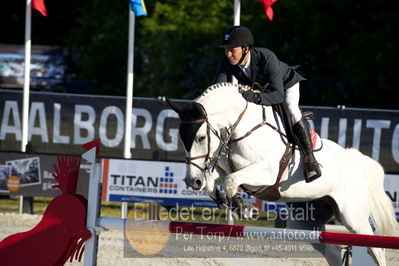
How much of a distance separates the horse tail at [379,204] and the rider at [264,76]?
3.27 ft

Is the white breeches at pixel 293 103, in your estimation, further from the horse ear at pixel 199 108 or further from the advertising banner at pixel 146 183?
the advertising banner at pixel 146 183

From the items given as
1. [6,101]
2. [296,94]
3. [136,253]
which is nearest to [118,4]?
[6,101]

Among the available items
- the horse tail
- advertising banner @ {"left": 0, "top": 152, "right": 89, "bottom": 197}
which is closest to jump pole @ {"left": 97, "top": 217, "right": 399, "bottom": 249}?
the horse tail

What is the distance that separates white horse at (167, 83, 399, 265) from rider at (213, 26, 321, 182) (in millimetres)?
140

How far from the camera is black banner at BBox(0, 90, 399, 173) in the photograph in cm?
1020

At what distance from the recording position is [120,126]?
10.7 metres

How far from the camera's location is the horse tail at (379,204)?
21.4ft

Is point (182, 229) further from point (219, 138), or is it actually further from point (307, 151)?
point (307, 151)

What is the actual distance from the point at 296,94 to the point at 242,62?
650mm

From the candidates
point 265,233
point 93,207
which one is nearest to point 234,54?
point 265,233

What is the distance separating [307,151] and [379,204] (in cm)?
122

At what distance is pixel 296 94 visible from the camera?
237 inches

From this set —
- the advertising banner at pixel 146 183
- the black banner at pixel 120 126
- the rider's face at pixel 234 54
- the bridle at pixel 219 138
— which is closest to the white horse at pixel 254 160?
the bridle at pixel 219 138

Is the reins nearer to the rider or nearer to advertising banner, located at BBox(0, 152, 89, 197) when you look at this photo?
the rider
